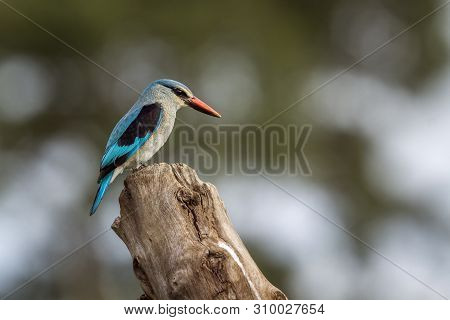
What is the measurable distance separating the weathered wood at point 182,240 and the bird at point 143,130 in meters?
1.47

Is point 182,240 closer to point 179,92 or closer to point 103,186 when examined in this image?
point 103,186

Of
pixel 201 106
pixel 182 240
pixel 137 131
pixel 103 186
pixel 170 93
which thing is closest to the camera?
pixel 182 240

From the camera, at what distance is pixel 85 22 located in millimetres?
11500

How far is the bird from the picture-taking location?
586 cm

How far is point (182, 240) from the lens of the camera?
3.91 metres

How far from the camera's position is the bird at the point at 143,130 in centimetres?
586

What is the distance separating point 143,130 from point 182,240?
2.28 metres

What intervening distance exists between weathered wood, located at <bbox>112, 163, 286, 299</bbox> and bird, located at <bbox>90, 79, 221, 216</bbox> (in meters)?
1.47

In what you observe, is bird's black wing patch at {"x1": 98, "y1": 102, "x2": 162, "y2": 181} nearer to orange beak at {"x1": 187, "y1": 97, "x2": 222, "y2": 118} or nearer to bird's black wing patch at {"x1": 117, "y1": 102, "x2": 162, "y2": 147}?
bird's black wing patch at {"x1": 117, "y1": 102, "x2": 162, "y2": 147}

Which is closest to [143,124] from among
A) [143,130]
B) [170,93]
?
[143,130]

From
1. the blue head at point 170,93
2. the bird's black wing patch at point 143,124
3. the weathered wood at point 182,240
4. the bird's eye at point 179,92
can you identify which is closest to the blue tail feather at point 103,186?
the bird's black wing patch at point 143,124

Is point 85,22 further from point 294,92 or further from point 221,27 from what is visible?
point 294,92

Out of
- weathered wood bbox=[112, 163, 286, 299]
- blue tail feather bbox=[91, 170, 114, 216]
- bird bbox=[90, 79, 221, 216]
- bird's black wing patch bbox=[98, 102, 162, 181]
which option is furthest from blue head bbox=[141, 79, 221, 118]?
weathered wood bbox=[112, 163, 286, 299]

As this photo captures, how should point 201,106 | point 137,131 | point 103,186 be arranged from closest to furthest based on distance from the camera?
point 103,186 → point 137,131 → point 201,106
